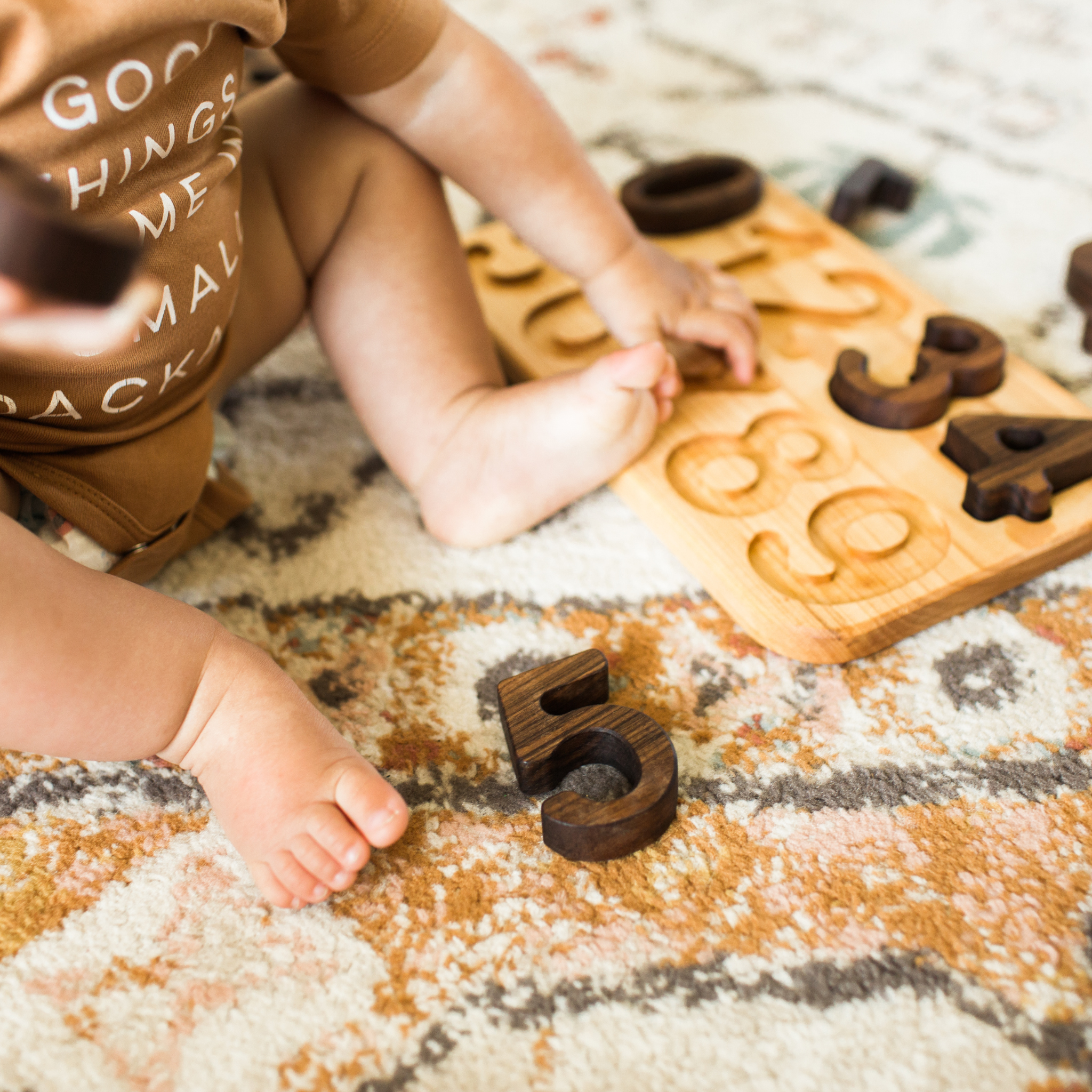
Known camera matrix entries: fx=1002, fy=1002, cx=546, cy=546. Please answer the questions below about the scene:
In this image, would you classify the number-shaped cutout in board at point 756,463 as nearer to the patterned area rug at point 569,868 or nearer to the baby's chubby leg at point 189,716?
the patterned area rug at point 569,868

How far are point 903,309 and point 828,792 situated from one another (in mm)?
413

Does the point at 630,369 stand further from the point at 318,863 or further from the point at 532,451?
the point at 318,863

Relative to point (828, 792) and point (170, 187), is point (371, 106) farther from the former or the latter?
point (828, 792)

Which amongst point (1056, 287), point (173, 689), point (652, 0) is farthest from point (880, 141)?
point (173, 689)

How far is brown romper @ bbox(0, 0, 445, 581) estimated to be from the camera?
0.42 metres

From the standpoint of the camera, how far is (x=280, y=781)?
451 mm

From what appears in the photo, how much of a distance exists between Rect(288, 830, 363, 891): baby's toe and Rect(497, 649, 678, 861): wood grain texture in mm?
93

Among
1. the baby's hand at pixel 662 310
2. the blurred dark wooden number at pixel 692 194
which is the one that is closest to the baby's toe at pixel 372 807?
the baby's hand at pixel 662 310

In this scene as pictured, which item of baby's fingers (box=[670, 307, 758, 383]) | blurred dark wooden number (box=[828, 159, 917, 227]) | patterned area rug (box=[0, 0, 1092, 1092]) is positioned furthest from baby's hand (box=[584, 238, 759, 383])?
blurred dark wooden number (box=[828, 159, 917, 227])

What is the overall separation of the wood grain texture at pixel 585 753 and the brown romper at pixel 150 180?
224mm

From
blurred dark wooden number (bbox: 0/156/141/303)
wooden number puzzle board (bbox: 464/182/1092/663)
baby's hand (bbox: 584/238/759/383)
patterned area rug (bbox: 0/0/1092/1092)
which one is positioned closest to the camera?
blurred dark wooden number (bbox: 0/156/141/303)

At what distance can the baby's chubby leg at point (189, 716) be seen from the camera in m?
0.43

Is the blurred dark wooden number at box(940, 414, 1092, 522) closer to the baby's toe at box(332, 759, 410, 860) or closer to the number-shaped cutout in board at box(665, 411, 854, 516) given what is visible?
the number-shaped cutout in board at box(665, 411, 854, 516)

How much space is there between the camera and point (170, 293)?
0.50 meters
